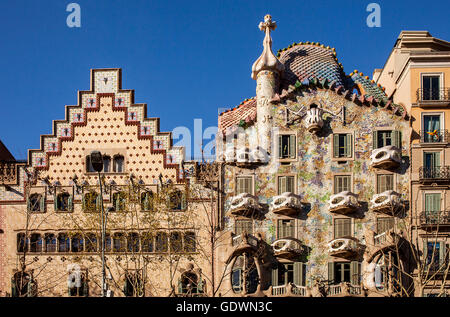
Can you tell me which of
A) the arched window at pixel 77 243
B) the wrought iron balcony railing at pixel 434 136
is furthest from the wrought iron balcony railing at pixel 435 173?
the arched window at pixel 77 243

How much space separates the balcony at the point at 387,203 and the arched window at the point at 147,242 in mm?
12248

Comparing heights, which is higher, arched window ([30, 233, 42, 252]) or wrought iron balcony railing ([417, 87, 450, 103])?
wrought iron balcony railing ([417, 87, 450, 103])

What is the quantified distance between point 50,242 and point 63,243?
2.58ft

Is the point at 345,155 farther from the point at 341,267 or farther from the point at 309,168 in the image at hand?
the point at 341,267

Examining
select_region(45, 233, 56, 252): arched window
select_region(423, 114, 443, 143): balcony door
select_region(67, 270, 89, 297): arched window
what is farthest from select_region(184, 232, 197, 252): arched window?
select_region(423, 114, 443, 143): balcony door

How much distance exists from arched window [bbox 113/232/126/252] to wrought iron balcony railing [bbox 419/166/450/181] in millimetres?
16671

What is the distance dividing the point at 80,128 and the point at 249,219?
1122 cm

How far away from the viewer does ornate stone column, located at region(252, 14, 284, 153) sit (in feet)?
140

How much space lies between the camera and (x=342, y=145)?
42.6m

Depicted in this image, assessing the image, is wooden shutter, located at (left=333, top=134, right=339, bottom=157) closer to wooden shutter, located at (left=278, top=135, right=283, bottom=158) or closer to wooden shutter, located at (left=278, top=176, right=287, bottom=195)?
wooden shutter, located at (left=278, top=135, right=283, bottom=158)

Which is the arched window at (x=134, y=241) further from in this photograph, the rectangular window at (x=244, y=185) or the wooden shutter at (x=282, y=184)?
the wooden shutter at (x=282, y=184)

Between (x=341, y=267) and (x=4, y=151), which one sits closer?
(x=341, y=267)
